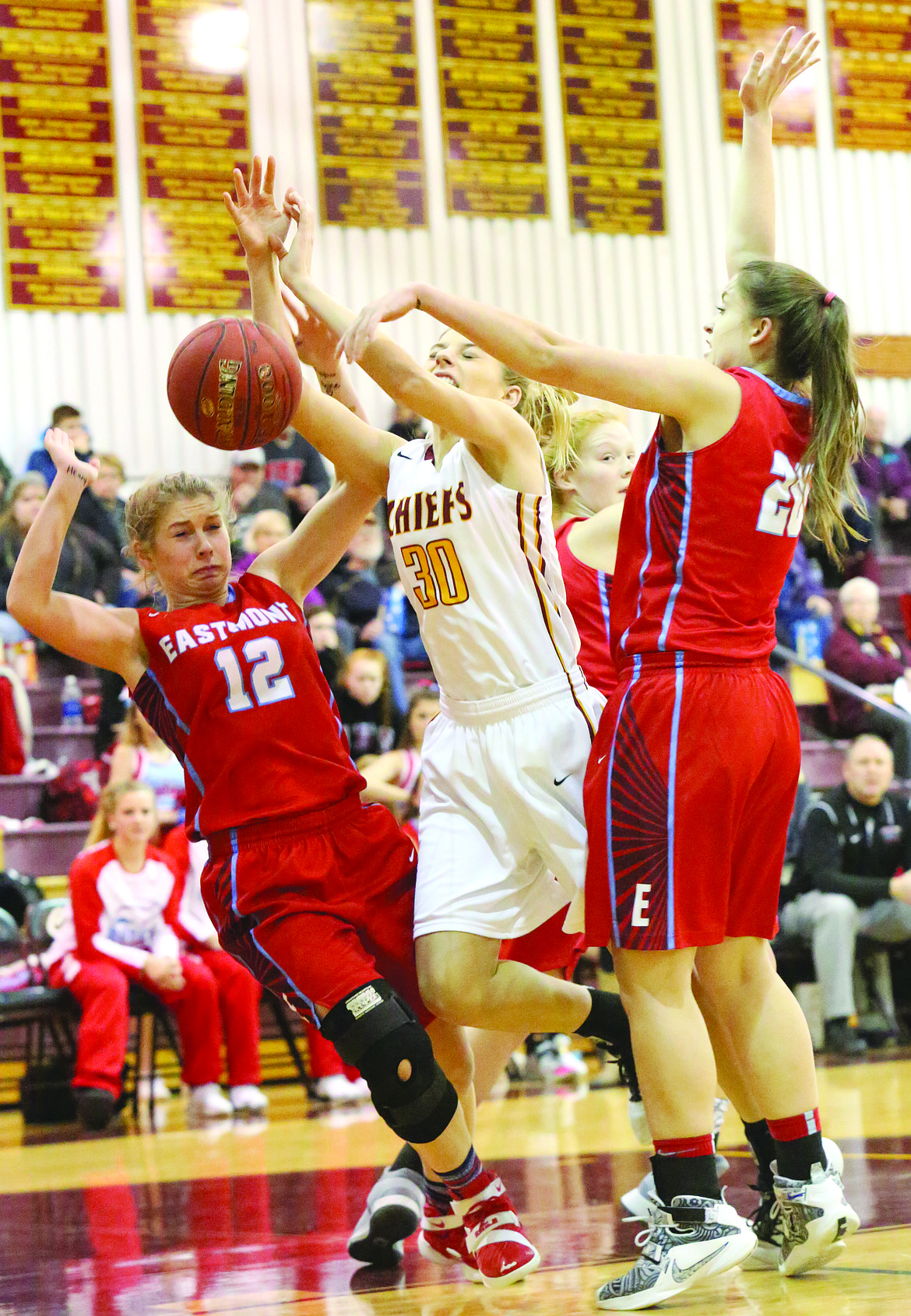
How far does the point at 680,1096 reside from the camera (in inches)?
120

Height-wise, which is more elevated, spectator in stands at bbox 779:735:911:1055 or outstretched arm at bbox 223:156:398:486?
outstretched arm at bbox 223:156:398:486

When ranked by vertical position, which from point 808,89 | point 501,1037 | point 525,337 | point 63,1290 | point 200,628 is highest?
point 808,89

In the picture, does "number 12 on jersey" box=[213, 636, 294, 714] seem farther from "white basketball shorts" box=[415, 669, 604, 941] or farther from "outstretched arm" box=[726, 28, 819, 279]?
"outstretched arm" box=[726, 28, 819, 279]

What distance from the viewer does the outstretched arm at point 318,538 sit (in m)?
3.82

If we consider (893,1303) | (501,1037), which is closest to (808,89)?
(501,1037)

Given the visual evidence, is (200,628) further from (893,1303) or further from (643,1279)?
(893,1303)

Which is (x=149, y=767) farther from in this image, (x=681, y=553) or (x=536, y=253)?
(x=536, y=253)

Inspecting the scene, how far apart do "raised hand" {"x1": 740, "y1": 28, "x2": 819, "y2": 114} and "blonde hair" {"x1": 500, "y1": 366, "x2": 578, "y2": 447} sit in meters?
0.79

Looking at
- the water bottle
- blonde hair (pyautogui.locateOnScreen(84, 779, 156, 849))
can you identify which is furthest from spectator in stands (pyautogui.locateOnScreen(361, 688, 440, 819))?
the water bottle

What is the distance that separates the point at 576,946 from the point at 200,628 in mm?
1137

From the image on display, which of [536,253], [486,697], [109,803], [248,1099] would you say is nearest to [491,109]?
[536,253]

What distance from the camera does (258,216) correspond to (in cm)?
375

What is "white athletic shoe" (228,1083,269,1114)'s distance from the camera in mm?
7434

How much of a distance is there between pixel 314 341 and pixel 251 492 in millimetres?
7217
